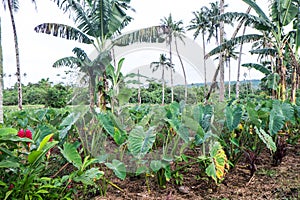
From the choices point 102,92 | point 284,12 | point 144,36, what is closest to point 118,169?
point 102,92

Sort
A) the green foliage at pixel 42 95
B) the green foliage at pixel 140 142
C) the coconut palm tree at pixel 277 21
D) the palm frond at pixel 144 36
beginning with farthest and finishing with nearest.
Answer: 1. the green foliage at pixel 42 95
2. the coconut palm tree at pixel 277 21
3. the palm frond at pixel 144 36
4. the green foliage at pixel 140 142

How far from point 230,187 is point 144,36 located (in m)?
3.49

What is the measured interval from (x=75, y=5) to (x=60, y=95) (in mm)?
15750

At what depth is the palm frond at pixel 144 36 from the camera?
17.5 ft

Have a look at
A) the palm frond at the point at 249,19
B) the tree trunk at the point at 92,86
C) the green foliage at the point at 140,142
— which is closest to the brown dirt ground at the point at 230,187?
the green foliage at the point at 140,142

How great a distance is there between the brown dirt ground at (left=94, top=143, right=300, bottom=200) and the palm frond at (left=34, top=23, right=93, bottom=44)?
3655 millimetres

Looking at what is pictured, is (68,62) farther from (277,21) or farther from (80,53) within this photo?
(277,21)

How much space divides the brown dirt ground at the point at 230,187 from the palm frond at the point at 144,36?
297 cm

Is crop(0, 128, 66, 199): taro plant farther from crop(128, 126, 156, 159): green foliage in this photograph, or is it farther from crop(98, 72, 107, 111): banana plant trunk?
crop(98, 72, 107, 111): banana plant trunk

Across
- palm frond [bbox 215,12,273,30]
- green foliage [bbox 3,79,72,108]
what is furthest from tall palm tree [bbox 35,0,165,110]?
green foliage [bbox 3,79,72,108]

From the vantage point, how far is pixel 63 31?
18.7 feet

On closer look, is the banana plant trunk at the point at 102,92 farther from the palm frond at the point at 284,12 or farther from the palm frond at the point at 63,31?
the palm frond at the point at 284,12

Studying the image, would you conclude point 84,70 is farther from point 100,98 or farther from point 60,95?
point 60,95

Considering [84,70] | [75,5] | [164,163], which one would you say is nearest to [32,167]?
[164,163]
